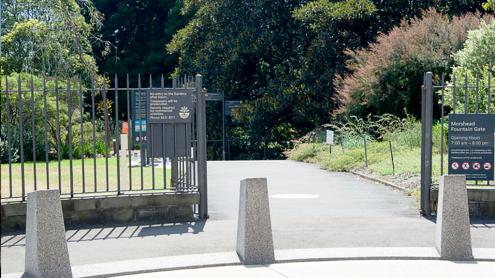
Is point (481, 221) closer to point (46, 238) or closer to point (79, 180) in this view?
point (46, 238)

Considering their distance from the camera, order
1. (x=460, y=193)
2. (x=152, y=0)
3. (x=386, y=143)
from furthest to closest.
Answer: (x=152, y=0), (x=386, y=143), (x=460, y=193)

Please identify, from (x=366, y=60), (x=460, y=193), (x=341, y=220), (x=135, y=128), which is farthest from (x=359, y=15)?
(x=460, y=193)

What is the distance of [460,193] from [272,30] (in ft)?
84.0

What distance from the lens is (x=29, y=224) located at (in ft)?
24.1

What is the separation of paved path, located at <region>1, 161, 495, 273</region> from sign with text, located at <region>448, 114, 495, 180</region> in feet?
2.69

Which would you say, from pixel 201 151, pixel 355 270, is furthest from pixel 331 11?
pixel 355 270

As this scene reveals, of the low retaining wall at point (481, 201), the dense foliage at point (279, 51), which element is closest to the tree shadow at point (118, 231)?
the low retaining wall at point (481, 201)

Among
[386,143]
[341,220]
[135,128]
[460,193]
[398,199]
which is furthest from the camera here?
[386,143]

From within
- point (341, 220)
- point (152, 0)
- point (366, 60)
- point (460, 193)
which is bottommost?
point (341, 220)

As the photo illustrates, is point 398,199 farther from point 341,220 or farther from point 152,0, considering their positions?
point 152,0

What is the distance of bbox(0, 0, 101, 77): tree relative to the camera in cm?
2656

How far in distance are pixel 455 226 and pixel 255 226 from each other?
2.31m

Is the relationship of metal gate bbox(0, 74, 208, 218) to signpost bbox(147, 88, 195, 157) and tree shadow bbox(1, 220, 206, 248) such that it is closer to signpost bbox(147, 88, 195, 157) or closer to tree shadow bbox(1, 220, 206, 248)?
signpost bbox(147, 88, 195, 157)

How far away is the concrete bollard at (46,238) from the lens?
7.16m
